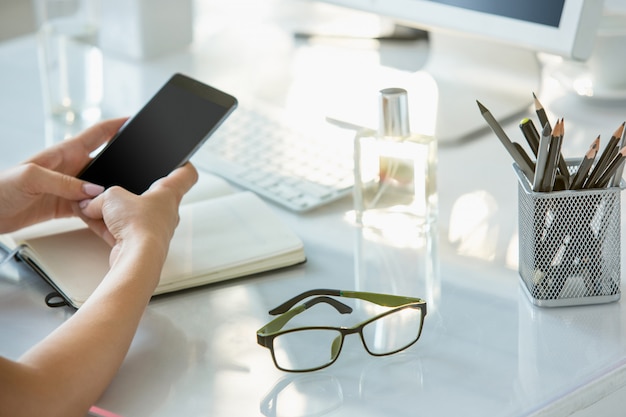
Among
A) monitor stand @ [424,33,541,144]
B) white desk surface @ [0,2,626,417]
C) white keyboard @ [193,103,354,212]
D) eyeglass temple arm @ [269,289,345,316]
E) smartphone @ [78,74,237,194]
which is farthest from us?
monitor stand @ [424,33,541,144]

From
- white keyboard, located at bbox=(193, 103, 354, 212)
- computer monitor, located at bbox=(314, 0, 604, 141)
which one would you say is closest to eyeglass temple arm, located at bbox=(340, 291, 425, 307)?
white keyboard, located at bbox=(193, 103, 354, 212)

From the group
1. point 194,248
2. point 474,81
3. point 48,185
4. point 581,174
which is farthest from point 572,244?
point 474,81

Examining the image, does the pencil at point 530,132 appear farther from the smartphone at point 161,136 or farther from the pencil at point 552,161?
the smartphone at point 161,136

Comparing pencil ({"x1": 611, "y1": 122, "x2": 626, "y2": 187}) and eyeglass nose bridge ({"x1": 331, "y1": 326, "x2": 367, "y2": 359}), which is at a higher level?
pencil ({"x1": 611, "y1": 122, "x2": 626, "y2": 187})

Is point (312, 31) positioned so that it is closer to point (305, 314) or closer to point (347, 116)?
point (347, 116)

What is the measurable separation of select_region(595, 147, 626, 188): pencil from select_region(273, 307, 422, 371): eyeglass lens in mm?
173

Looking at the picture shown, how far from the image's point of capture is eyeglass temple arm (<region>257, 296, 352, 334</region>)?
730mm

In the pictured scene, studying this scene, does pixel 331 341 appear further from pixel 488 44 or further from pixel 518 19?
pixel 488 44

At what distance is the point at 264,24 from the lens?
5.01 feet

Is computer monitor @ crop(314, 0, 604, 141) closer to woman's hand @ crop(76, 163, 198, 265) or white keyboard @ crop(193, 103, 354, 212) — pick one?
white keyboard @ crop(193, 103, 354, 212)

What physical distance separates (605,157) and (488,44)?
679mm

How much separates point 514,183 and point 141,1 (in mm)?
633

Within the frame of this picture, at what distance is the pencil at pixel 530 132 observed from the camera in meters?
0.76

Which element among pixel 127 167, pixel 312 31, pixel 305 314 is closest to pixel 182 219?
pixel 127 167
